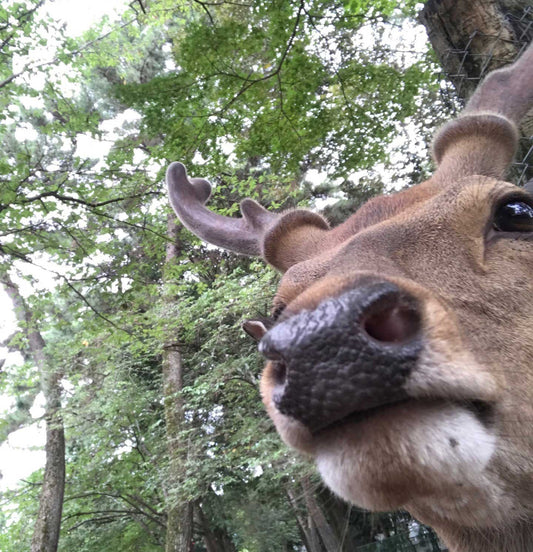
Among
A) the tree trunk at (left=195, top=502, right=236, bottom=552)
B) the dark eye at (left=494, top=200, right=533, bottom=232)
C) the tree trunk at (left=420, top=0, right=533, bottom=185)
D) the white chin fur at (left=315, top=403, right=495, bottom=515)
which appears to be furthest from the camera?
the tree trunk at (left=195, top=502, right=236, bottom=552)

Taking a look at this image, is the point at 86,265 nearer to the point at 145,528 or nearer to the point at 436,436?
the point at 436,436

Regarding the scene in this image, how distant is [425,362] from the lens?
43.3 inches

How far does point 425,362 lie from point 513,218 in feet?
3.03

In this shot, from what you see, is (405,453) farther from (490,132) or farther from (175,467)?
(175,467)

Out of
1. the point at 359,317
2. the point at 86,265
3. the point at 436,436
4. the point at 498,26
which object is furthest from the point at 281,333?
the point at 86,265

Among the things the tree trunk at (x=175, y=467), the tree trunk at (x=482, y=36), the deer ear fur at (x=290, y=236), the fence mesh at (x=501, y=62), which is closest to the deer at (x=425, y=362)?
the deer ear fur at (x=290, y=236)

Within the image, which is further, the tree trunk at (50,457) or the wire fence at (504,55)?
the tree trunk at (50,457)

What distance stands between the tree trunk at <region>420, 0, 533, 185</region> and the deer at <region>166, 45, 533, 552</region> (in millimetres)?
1784

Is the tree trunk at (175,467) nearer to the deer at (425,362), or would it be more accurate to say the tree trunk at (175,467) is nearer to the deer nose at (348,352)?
the deer at (425,362)

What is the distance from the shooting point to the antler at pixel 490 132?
6.91 ft

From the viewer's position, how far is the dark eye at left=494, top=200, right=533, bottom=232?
171 cm

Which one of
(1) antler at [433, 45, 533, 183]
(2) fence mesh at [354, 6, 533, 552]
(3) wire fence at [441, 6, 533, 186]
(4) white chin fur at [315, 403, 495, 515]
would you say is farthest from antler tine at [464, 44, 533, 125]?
(4) white chin fur at [315, 403, 495, 515]

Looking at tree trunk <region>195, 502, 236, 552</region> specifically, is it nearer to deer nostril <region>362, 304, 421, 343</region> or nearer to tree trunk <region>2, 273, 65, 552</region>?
tree trunk <region>2, 273, 65, 552</region>

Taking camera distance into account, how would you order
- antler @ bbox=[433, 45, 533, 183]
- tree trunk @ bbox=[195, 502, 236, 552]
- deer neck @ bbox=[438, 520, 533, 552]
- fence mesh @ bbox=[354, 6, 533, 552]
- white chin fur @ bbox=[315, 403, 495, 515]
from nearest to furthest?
white chin fur @ bbox=[315, 403, 495, 515]
deer neck @ bbox=[438, 520, 533, 552]
antler @ bbox=[433, 45, 533, 183]
fence mesh @ bbox=[354, 6, 533, 552]
tree trunk @ bbox=[195, 502, 236, 552]
